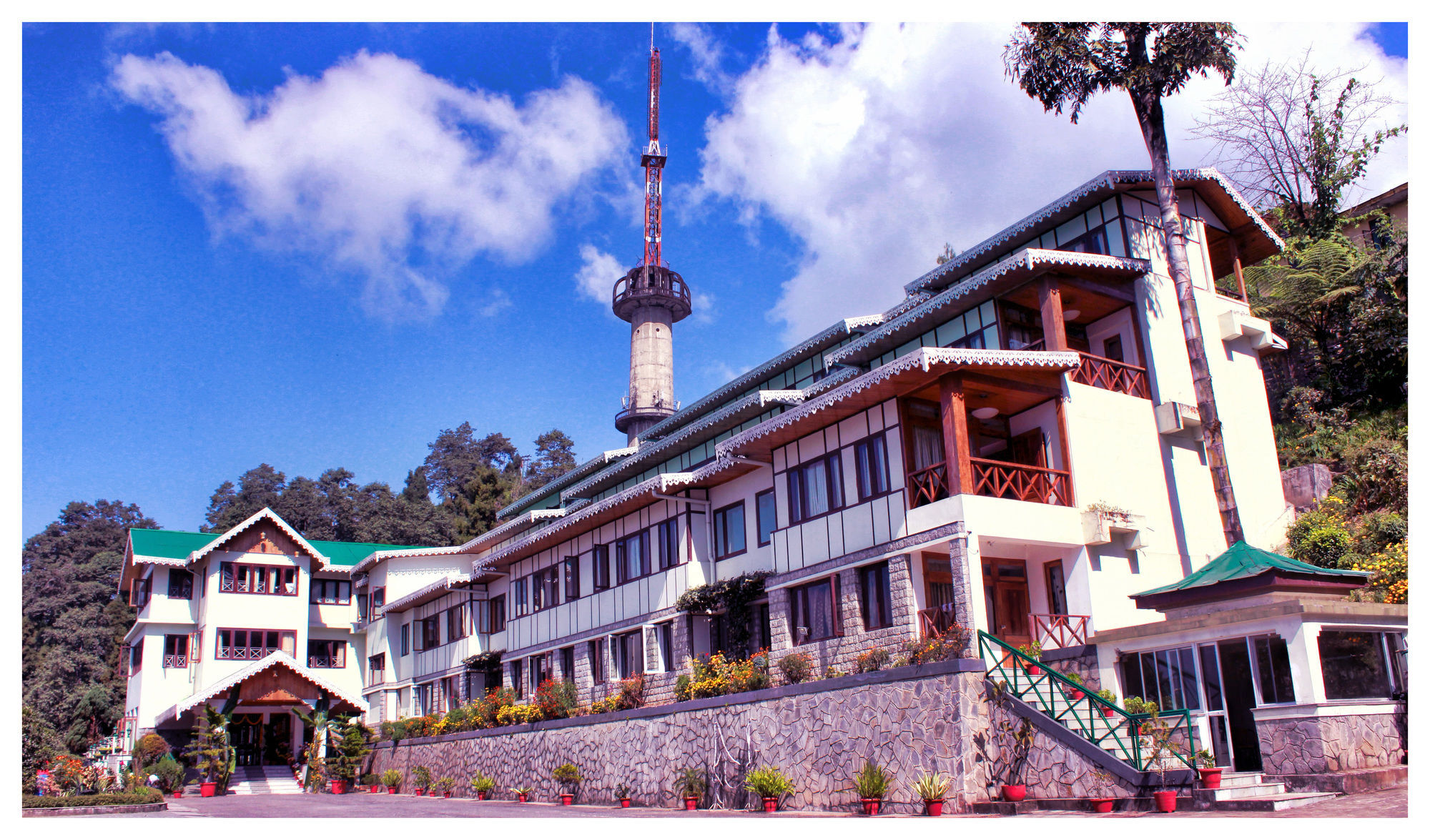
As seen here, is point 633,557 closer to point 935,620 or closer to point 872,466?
point 872,466

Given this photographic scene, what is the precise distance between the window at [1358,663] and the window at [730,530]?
44.3 feet

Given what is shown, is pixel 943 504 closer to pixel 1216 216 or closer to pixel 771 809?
pixel 771 809

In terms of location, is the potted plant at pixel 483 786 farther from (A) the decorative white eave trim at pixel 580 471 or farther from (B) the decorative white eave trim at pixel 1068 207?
(B) the decorative white eave trim at pixel 1068 207

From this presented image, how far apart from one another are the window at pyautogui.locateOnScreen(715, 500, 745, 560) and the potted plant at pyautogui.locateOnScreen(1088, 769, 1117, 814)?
475 inches

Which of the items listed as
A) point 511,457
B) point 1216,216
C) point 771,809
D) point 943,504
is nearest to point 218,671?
Result: point 771,809

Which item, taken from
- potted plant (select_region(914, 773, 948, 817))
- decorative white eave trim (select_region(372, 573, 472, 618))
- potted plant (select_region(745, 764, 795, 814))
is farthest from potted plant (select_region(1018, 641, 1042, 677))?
decorative white eave trim (select_region(372, 573, 472, 618))

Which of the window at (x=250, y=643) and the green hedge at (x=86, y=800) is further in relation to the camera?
the window at (x=250, y=643)

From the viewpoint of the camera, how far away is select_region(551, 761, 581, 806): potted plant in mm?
26203

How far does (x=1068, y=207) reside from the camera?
25.6 metres

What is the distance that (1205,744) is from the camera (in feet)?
52.7

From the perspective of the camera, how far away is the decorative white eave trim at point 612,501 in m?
26.2

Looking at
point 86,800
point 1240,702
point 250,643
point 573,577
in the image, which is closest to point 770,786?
point 1240,702

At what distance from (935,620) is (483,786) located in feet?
52.8

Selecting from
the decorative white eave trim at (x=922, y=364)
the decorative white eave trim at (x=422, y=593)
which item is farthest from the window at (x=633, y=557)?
the decorative white eave trim at (x=422, y=593)
